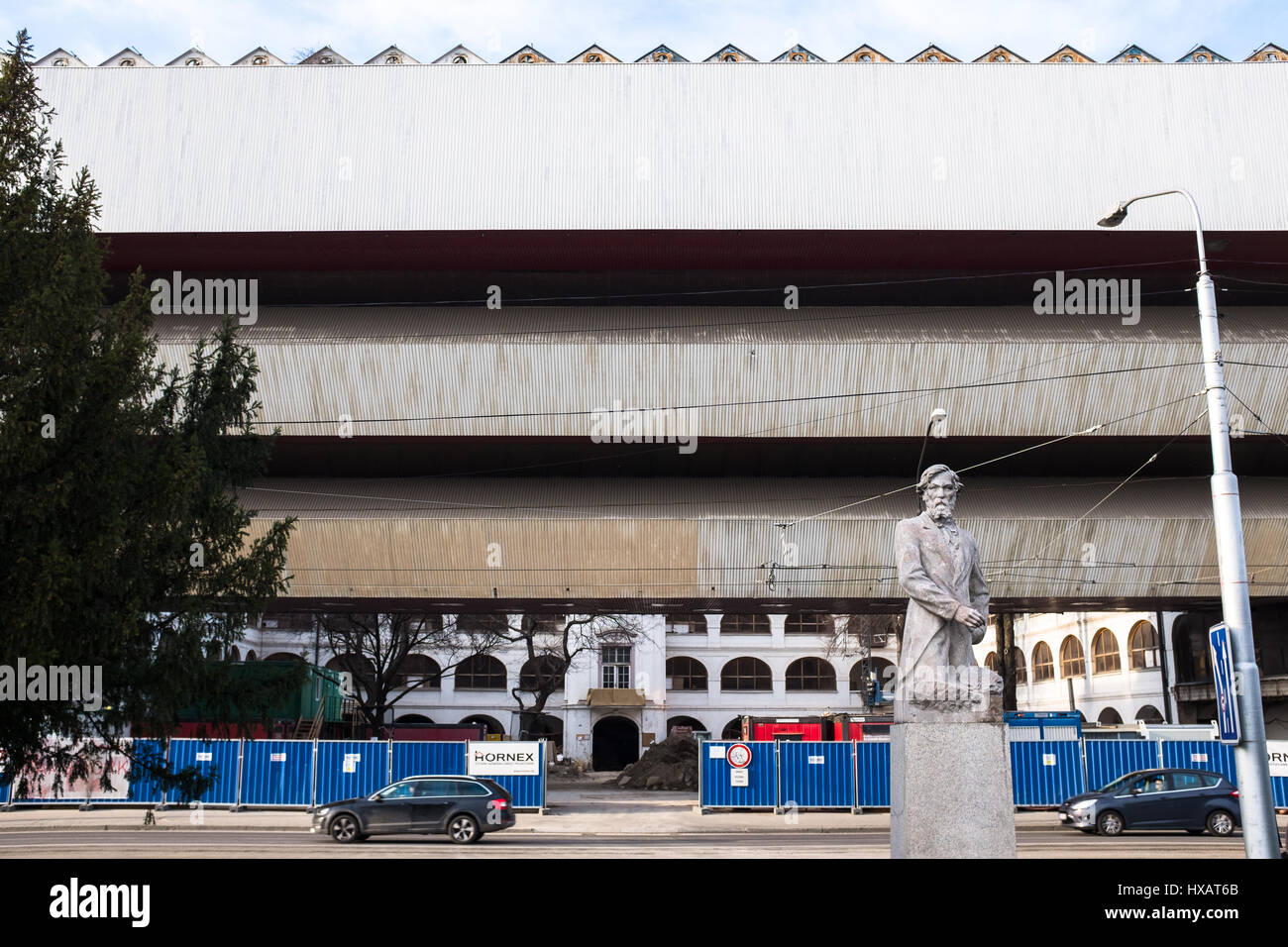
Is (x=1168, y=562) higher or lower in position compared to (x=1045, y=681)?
higher

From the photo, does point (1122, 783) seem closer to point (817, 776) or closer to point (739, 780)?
point (817, 776)

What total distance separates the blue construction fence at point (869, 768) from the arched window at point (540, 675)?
24383 mm

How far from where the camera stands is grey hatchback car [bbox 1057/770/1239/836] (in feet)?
70.4

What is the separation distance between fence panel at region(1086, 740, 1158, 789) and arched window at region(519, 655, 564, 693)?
2911 centimetres

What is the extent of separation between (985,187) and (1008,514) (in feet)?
28.6

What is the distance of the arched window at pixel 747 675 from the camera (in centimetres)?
6041

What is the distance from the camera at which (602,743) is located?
59.2 meters

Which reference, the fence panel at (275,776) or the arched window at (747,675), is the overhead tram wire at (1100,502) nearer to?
the fence panel at (275,776)

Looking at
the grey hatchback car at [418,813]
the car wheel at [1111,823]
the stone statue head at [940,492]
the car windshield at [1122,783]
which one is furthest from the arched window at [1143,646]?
the stone statue head at [940,492]

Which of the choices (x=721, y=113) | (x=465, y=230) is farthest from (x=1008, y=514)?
(x=465, y=230)

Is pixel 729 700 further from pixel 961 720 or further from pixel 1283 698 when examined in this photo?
pixel 961 720

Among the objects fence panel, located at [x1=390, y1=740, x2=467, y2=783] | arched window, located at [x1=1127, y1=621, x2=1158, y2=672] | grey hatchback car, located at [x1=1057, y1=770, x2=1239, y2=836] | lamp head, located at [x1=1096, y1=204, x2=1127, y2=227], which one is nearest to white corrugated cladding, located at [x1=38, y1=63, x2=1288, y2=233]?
lamp head, located at [x1=1096, y1=204, x2=1127, y2=227]

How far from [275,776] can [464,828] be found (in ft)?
29.7

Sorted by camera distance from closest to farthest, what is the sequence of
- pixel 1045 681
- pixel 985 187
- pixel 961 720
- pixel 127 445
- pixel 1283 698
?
pixel 961 720 < pixel 127 445 < pixel 985 187 < pixel 1283 698 < pixel 1045 681
